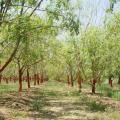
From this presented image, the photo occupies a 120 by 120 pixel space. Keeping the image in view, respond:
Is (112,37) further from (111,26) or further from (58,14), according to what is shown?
(58,14)

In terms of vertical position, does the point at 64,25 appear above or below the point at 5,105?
above

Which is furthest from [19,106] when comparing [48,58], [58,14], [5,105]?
[48,58]

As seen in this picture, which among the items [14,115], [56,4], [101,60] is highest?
[56,4]

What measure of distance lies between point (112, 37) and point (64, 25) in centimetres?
1714

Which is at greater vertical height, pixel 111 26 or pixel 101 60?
pixel 111 26

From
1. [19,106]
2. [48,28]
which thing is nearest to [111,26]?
[19,106]

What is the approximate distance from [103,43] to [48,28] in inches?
620

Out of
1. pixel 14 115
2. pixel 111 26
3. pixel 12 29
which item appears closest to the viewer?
pixel 12 29

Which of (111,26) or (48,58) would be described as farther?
(48,58)

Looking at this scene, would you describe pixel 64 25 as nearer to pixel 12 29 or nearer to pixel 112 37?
pixel 12 29

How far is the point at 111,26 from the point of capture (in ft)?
96.1

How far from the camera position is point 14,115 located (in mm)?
19812

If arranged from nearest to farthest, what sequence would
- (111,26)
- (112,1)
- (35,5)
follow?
(112,1) < (35,5) < (111,26)

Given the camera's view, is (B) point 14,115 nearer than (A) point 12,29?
No
